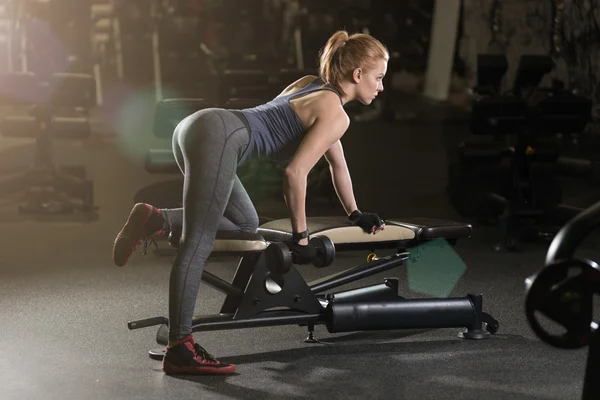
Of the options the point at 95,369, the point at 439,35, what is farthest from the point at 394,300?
the point at 439,35

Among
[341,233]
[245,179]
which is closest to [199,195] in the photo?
[341,233]

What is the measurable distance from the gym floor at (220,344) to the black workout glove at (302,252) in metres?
0.37

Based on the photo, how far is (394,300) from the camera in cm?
357

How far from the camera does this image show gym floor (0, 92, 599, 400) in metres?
3.05

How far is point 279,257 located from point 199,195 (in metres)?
0.35

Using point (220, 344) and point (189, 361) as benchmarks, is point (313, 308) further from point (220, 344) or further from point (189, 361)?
point (189, 361)

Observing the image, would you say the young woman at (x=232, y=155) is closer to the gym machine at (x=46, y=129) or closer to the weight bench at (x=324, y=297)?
the weight bench at (x=324, y=297)

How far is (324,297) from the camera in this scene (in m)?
3.77

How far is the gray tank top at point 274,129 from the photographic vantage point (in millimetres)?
3242

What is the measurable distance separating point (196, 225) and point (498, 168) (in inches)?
131

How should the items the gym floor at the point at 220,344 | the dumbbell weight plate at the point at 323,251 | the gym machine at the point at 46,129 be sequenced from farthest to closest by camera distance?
1. the gym machine at the point at 46,129
2. the dumbbell weight plate at the point at 323,251
3. the gym floor at the point at 220,344

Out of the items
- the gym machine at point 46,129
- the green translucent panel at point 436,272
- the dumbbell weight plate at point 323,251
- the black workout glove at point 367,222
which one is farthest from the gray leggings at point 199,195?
the gym machine at point 46,129

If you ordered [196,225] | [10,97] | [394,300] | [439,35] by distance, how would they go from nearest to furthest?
[196,225] < [394,300] < [10,97] < [439,35]

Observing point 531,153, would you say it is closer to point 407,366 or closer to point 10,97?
point 407,366
